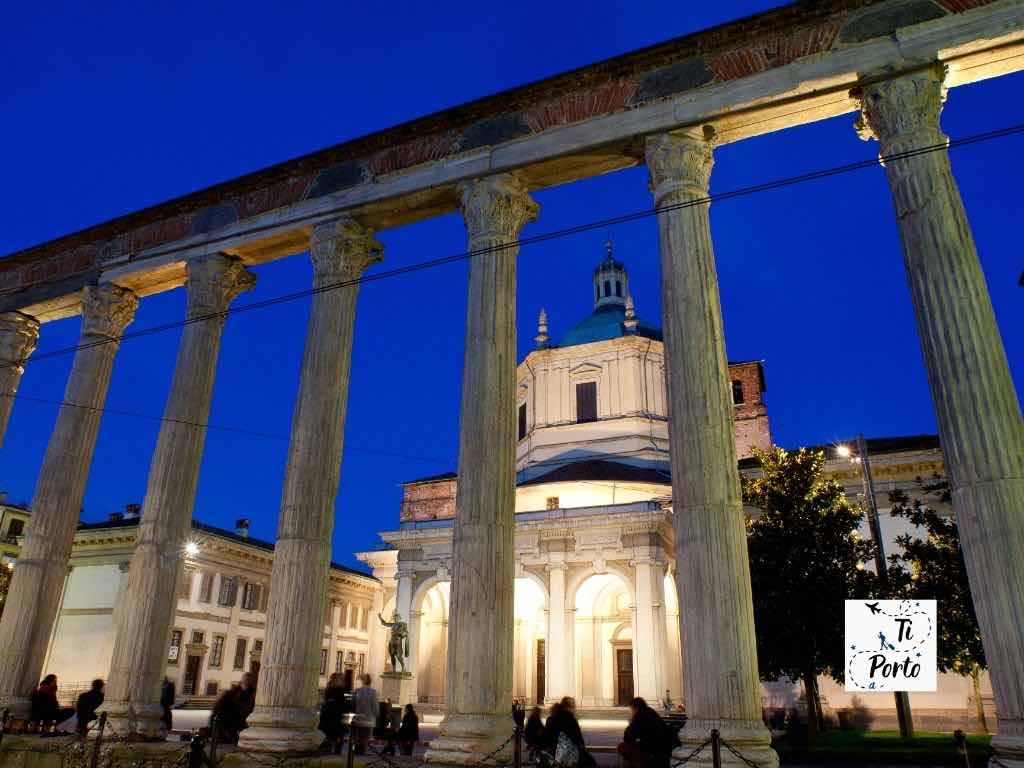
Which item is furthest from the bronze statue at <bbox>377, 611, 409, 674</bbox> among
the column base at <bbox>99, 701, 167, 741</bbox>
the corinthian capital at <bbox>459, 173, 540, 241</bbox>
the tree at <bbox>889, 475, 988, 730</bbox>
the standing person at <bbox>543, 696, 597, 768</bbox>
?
the corinthian capital at <bbox>459, 173, 540, 241</bbox>

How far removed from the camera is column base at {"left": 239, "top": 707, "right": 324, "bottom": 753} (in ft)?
35.9

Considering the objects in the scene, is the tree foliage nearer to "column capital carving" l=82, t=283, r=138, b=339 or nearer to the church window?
"column capital carving" l=82, t=283, r=138, b=339

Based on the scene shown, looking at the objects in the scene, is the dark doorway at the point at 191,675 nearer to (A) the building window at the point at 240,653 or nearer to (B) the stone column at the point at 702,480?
(A) the building window at the point at 240,653

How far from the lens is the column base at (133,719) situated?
12.3m

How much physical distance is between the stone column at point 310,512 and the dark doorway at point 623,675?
21966mm

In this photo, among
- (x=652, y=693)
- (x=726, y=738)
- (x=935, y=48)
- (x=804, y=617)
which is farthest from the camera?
(x=652, y=693)

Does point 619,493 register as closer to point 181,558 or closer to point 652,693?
point 652,693

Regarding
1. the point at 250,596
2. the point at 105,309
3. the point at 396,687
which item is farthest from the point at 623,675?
the point at 105,309

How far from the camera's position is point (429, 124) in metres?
14.0

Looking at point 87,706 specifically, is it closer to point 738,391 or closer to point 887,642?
point 887,642

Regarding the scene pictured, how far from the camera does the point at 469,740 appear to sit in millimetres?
9859

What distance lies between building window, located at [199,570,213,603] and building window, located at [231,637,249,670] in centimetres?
352

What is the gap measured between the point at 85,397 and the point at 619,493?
73.2 ft

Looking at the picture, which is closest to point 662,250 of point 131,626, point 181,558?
point 181,558
